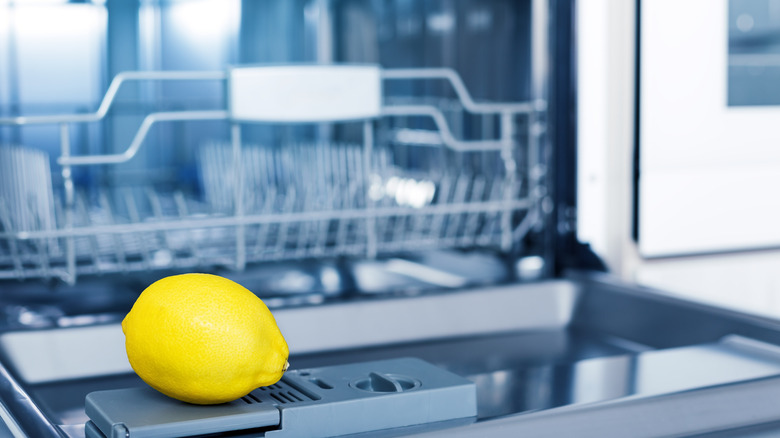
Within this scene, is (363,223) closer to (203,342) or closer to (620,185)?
(620,185)

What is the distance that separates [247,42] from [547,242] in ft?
1.32

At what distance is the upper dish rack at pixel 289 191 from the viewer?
864 millimetres

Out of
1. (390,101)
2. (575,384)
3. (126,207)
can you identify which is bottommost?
(575,384)

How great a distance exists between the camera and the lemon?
0.54 metres

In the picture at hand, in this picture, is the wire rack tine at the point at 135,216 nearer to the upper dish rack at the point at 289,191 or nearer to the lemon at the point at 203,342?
the upper dish rack at the point at 289,191

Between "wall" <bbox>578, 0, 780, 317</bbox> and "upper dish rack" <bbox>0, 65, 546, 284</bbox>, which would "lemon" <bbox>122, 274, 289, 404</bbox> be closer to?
"upper dish rack" <bbox>0, 65, 546, 284</bbox>

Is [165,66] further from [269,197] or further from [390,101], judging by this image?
[390,101]

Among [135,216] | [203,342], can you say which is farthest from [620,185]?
[203,342]

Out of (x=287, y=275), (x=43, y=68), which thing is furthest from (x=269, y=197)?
(x=43, y=68)

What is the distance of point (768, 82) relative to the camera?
1.01 meters

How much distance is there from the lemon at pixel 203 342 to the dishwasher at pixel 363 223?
0.19ft

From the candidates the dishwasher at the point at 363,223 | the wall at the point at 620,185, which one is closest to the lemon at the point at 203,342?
A: the dishwasher at the point at 363,223

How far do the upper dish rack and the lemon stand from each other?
0.28 m

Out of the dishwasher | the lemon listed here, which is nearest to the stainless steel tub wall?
the dishwasher
